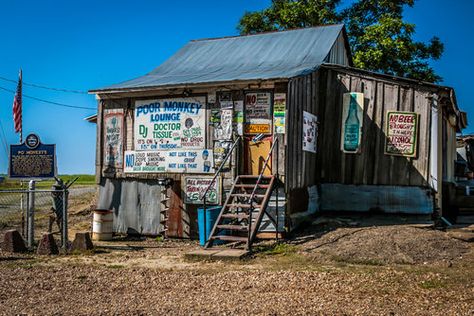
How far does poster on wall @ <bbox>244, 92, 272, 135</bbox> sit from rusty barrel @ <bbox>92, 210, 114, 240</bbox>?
4.23 meters

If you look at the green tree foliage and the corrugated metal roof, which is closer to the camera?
the corrugated metal roof

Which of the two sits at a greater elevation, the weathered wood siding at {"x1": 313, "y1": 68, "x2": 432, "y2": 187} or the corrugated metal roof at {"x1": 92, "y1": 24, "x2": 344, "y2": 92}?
the corrugated metal roof at {"x1": 92, "y1": 24, "x2": 344, "y2": 92}

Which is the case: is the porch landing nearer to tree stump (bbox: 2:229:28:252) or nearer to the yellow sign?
the yellow sign

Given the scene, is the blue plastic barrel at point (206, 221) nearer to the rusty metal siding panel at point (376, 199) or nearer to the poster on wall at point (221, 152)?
the poster on wall at point (221, 152)

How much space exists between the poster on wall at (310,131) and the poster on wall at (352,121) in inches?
31.7

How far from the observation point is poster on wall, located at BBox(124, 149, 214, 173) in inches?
534

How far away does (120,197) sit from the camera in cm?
1466

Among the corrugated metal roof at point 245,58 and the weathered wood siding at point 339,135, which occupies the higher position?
the corrugated metal roof at point 245,58

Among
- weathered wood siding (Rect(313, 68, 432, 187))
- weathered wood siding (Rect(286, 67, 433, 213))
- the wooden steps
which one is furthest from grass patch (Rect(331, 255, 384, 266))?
weathered wood siding (Rect(313, 68, 432, 187))

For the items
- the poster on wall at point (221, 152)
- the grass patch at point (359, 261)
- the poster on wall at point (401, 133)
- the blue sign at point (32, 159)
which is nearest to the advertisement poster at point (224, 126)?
the poster on wall at point (221, 152)

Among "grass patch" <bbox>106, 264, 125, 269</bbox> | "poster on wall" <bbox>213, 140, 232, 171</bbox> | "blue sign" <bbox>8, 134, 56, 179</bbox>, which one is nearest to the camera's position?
"grass patch" <bbox>106, 264, 125, 269</bbox>

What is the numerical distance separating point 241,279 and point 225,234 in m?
4.09

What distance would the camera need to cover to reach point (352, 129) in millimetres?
14750

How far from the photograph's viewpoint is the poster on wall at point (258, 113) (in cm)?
1293
